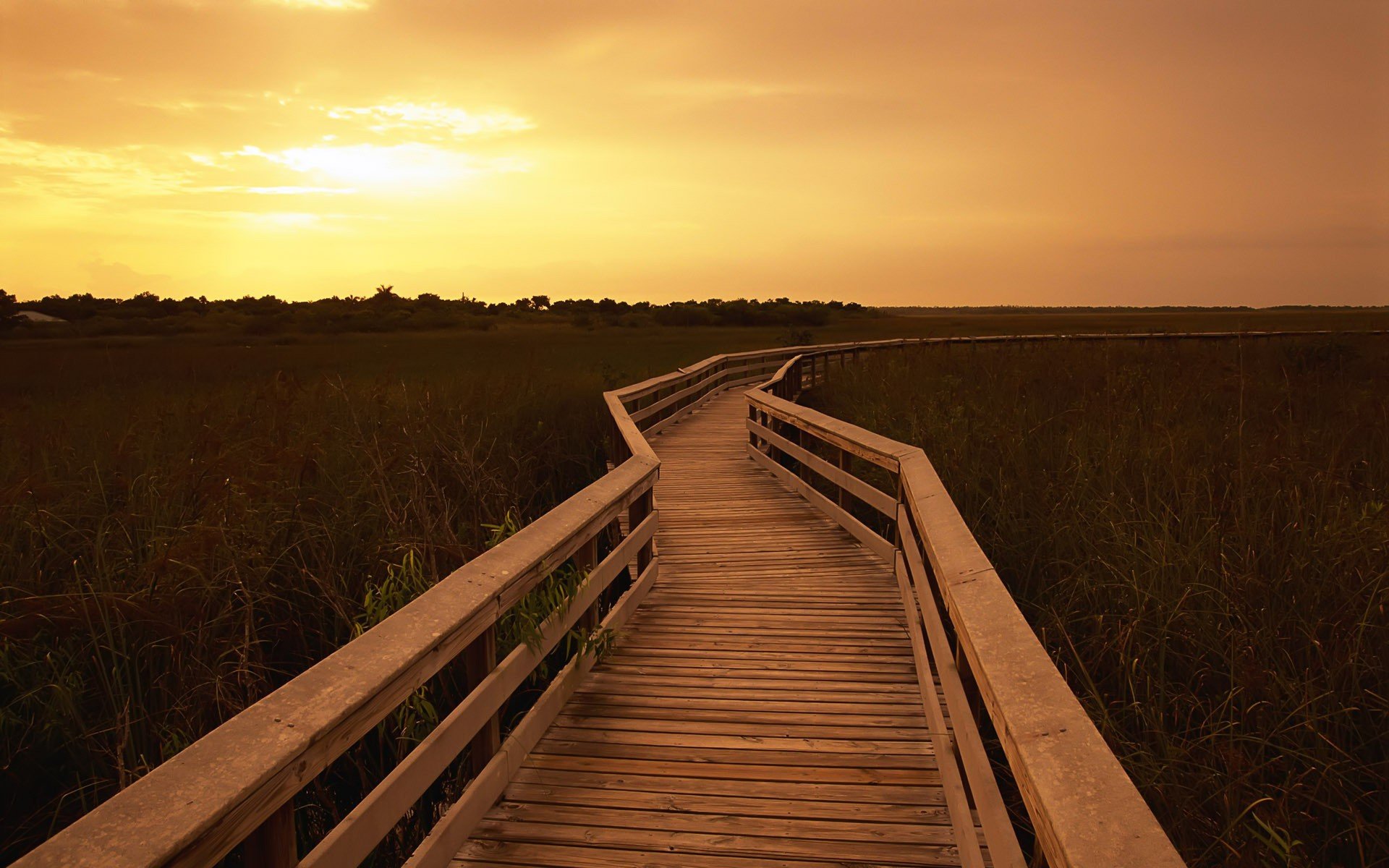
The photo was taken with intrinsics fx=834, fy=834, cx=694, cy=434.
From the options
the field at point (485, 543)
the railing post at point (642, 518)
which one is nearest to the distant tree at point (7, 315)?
the field at point (485, 543)

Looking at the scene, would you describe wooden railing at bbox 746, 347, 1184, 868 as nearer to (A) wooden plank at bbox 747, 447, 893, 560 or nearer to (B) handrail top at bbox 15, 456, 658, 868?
(A) wooden plank at bbox 747, 447, 893, 560

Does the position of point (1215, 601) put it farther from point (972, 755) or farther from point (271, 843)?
point (271, 843)

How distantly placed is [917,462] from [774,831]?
2.95 meters

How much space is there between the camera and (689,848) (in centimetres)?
306

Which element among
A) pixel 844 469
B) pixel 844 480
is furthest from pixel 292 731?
pixel 844 469

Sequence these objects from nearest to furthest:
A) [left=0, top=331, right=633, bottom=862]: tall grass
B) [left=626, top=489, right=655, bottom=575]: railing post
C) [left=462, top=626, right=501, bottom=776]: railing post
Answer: [left=462, top=626, right=501, bottom=776]: railing post
[left=0, top=331, right=633, bottom=862]: tall grass
[left=626, top=489, right=655, bottom=575]: railing post

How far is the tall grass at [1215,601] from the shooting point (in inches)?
120

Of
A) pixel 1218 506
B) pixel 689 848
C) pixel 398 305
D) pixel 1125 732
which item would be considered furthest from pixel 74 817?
pixel 398 305

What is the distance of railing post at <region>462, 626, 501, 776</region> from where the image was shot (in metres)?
3.22

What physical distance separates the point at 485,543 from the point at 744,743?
3255 mm

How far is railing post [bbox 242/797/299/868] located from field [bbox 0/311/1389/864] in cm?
123

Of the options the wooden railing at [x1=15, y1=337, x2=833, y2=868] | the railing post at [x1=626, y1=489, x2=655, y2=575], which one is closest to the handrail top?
the wooden railing at [x1=15, y1=337, x2=833, y2=868]

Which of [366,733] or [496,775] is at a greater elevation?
[366,733]

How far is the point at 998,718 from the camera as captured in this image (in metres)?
2.20
